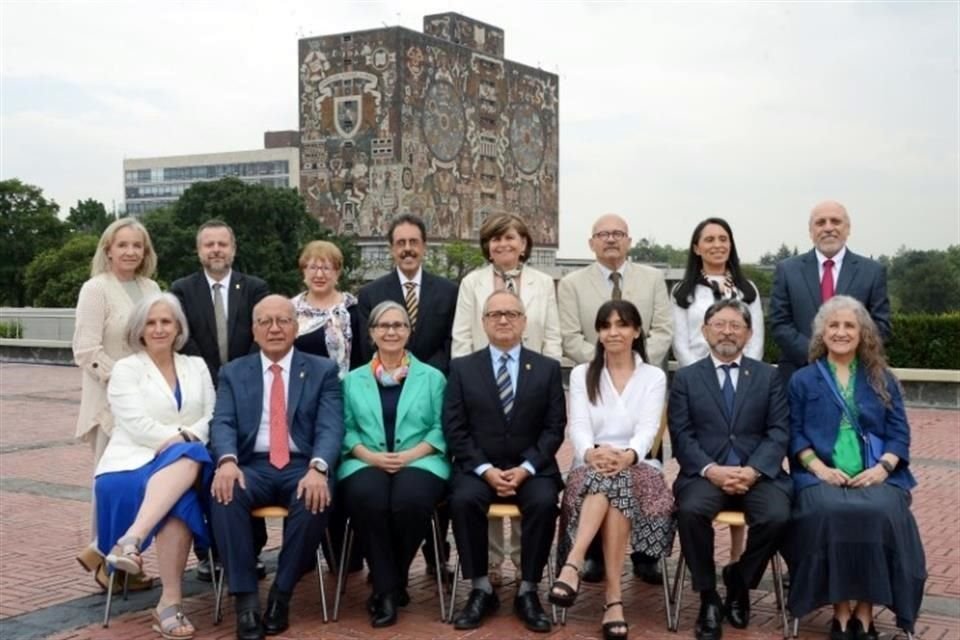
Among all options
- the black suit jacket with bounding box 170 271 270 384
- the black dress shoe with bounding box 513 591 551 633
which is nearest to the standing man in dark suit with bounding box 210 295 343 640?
the black suit jacket with bounding box 170 271 270 384

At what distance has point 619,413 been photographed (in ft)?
16.7

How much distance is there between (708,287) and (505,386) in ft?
4.01

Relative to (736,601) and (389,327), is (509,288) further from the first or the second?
(736,601)

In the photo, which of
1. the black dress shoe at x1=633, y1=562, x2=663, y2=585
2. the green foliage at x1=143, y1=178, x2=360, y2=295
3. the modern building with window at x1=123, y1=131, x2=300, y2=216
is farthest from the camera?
the modern building with window at x1=123, y1=131, x2=300, y2=216

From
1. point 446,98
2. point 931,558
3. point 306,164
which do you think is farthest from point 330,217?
point 931,558

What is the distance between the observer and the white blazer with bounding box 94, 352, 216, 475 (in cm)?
507

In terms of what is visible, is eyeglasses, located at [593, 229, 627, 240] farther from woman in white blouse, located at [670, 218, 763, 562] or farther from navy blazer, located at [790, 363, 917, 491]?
navy blazer, located at [790, 363, 917, 491]

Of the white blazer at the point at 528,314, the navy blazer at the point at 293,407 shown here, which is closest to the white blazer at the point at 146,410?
the navy blazer at the point at 293,407

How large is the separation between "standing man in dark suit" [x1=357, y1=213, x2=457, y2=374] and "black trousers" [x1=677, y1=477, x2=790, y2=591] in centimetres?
159

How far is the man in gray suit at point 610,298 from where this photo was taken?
5.62m

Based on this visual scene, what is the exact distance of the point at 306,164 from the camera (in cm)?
4928

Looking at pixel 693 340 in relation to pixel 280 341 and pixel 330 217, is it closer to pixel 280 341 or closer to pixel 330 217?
pixel 280 341

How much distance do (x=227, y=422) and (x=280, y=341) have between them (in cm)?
46

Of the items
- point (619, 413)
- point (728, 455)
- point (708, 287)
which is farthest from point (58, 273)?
point (728, 455)
